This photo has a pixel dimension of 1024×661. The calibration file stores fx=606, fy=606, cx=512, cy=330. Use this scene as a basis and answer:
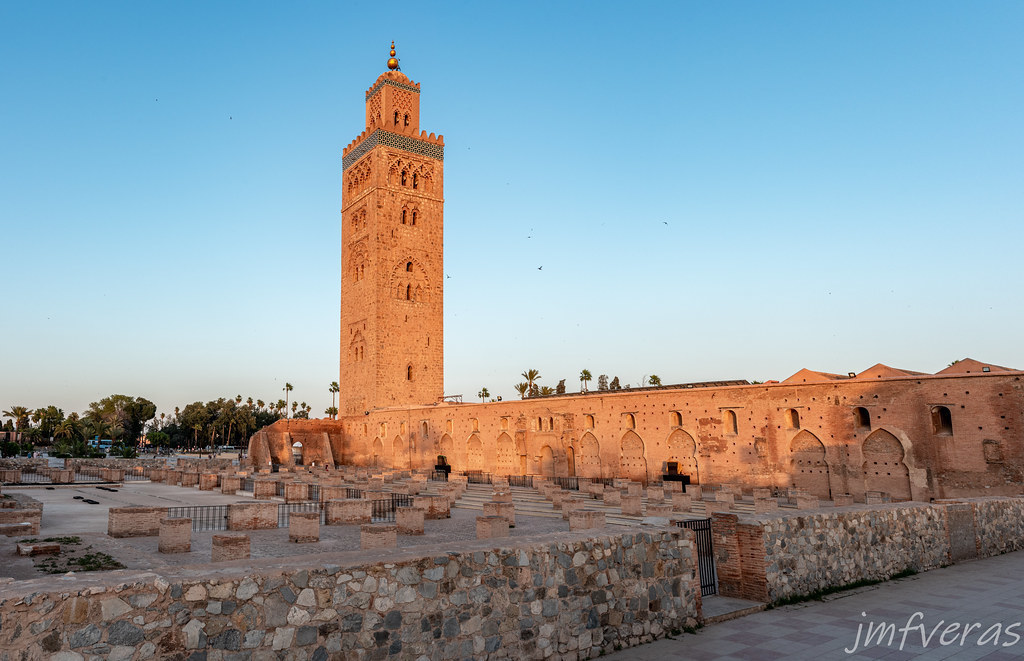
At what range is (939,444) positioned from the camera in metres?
19.4

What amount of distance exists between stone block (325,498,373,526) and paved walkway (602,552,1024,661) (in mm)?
9471

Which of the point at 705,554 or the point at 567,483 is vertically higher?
the point at 705,554

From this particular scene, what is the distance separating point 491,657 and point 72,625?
106 inches

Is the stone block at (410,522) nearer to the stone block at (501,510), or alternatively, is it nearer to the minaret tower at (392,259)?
the stone block at (501,510)

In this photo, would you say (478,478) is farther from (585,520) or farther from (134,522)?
(134,522)

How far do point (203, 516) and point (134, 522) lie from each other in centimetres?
362

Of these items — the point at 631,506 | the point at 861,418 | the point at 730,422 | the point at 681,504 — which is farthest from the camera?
the point at 730,422

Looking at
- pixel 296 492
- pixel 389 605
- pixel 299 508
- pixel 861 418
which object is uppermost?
pixel 861 418

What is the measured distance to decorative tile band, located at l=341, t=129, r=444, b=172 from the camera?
4497cm

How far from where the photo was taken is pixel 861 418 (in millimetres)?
21172

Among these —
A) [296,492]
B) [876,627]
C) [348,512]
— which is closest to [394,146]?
[296,492]

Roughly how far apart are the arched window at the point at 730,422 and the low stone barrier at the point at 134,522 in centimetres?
1950

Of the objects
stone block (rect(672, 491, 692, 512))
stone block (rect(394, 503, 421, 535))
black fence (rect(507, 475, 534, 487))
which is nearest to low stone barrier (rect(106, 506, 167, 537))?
stone block (rect(394, 503, 421, 535))

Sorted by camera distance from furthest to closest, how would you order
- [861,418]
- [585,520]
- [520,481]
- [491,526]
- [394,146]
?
[394,146]
[520,481]
[861,418]
[585,520]
[491,526]
